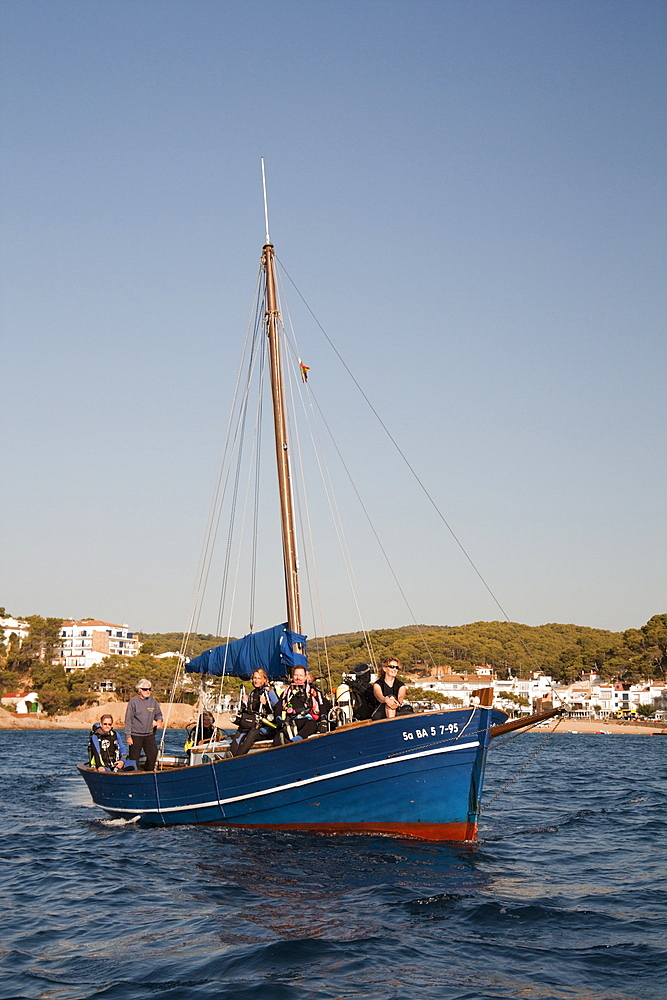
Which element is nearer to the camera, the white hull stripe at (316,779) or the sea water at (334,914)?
the sea water at (334,914)

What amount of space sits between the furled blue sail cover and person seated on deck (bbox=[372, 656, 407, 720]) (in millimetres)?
3824

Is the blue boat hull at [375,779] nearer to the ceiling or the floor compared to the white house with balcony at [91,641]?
nearer to the floor

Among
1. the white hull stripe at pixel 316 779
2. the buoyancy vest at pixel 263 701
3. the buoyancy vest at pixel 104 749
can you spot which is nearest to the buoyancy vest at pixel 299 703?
the buoyancy vest at pixel 263 701

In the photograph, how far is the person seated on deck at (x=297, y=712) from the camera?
15.5 meters

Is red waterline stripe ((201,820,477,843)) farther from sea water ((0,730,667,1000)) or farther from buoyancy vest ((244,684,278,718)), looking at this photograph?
buoyancy vest ((244,684,278,718))

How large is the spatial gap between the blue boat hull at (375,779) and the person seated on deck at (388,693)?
458 mm

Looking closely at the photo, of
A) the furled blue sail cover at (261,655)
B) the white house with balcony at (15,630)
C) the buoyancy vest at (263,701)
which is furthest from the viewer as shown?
the white house with balcony at (15,630)

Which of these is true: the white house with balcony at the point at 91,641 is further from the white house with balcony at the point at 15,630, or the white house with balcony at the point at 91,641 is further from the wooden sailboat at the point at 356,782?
the wooden sailboat at the point at 356,782

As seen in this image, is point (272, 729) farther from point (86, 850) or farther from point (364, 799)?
point (86, 850)

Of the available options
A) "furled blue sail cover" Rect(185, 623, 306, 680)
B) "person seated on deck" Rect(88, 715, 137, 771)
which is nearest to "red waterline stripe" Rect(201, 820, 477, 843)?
"furled blue sail cover" Rect(185, 623, 306, 680)

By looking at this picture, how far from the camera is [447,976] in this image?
7539mm

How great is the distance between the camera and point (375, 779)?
14.3 m

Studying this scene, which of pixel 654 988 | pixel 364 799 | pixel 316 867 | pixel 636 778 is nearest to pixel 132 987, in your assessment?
pixel 654 988

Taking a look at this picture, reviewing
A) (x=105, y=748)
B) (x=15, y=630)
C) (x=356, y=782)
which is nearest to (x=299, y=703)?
(x=356, y=782)
